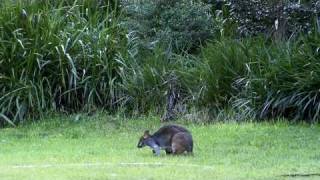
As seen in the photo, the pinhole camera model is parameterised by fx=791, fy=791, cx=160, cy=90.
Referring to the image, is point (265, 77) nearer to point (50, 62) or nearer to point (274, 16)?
point (274, 16)

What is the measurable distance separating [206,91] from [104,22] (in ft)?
11.3

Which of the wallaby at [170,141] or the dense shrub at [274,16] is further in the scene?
the dense shrub at [274,16]

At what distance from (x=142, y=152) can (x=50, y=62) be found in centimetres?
564

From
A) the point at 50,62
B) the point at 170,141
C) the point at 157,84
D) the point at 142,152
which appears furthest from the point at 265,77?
the point at 170,141

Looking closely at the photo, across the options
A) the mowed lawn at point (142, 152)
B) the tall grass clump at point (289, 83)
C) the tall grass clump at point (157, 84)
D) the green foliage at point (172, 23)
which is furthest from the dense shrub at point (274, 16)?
the mowed lawn at point (142, 152)

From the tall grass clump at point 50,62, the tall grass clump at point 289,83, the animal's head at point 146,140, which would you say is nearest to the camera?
the animal's head at point 146,140

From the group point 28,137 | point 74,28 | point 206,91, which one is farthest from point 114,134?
point 74,28

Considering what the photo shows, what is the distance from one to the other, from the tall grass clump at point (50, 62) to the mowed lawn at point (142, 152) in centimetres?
68

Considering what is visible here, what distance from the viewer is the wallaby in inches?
431

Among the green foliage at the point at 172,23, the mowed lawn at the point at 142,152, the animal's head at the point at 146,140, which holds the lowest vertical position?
the mowed lawn at the point at 142,152

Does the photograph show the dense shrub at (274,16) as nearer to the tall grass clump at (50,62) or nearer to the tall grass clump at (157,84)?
the tall grass clump at (157,84)

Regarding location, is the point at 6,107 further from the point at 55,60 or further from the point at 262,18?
the point at 262,18

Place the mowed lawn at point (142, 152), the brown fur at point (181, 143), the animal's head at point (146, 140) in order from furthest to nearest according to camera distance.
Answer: the animal's head at point (146, 140), the brown fur at point (181, 143), the mowed lawn at point (142, 152)

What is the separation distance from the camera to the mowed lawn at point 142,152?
9.65m
